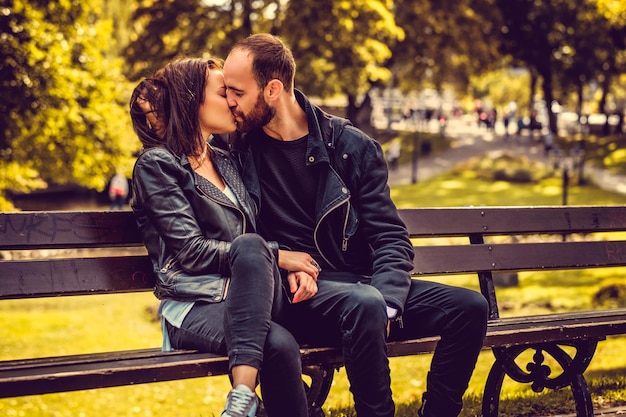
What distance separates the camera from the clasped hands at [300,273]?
11.1 ft

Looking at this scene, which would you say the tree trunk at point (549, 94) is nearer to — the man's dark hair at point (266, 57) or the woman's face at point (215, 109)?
the man's dark hair at point (266, 57)

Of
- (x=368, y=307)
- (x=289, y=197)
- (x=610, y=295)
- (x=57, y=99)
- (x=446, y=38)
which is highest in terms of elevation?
(x=289, y=197)

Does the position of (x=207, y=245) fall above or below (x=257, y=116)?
below

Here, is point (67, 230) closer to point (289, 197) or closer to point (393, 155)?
point (289, 197)

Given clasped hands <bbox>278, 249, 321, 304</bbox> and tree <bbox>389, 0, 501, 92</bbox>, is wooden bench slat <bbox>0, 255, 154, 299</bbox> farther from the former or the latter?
tree <bbox>389, 0, 501, 92</bbox>

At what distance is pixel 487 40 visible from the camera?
32.1 m

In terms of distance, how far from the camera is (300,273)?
11.2 feet

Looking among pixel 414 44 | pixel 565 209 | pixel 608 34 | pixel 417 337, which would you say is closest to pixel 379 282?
pixel 417 337

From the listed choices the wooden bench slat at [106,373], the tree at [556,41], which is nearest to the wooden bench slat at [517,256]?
the wooden bench slat at [106,373]

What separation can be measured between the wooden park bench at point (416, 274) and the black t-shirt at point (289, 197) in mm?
557

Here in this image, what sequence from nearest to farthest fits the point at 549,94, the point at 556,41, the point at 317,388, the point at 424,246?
the point at 317,388 < the point at 424,246 < the point at 556,41 < the point at 549,94

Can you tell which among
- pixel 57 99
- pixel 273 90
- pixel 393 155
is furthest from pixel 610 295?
pixel 393 155

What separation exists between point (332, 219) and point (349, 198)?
0.41 ft

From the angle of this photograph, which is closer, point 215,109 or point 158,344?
point 215,109
